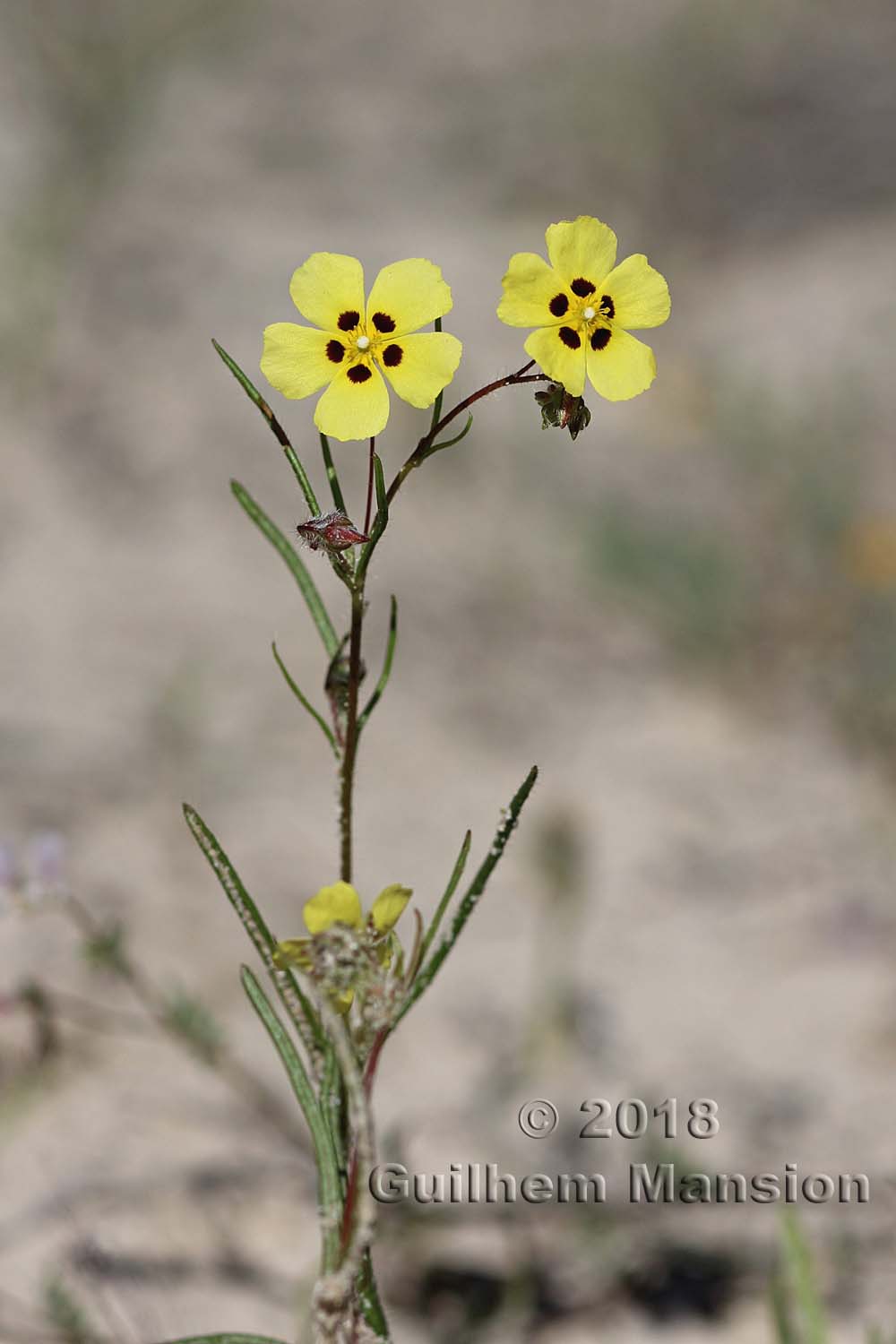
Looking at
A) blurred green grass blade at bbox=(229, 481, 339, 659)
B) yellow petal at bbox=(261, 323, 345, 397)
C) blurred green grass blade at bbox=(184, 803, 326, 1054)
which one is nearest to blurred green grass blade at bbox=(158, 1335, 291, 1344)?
blurred green grass blade at bbox=(184, 803, 326, 1054)

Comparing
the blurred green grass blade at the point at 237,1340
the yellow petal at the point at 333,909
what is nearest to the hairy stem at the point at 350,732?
the yellow petal at the point at 333,909

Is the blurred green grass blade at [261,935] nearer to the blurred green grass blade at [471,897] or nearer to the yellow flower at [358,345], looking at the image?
the blurred green grass blade at [471,897]

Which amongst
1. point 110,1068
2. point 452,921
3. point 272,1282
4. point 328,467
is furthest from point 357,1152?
point 110,1068

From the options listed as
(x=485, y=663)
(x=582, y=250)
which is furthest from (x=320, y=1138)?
(x=485, y=663)

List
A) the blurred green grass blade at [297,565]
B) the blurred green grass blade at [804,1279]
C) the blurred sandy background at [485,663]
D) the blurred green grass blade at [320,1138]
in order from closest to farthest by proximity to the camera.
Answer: the blurred green grass blade at [320,1138]
the blurred green grass blade at [297,565]
the blurred green grass blade at [804,1279]
the blurred sandy background at [485,663]

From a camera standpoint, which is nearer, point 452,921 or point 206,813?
point 452,921

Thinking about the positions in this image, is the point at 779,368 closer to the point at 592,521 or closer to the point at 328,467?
the point at 592,521

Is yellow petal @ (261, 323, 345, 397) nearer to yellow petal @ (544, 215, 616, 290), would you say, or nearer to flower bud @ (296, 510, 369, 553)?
flower bud @ (296, 510, 369, 553)
